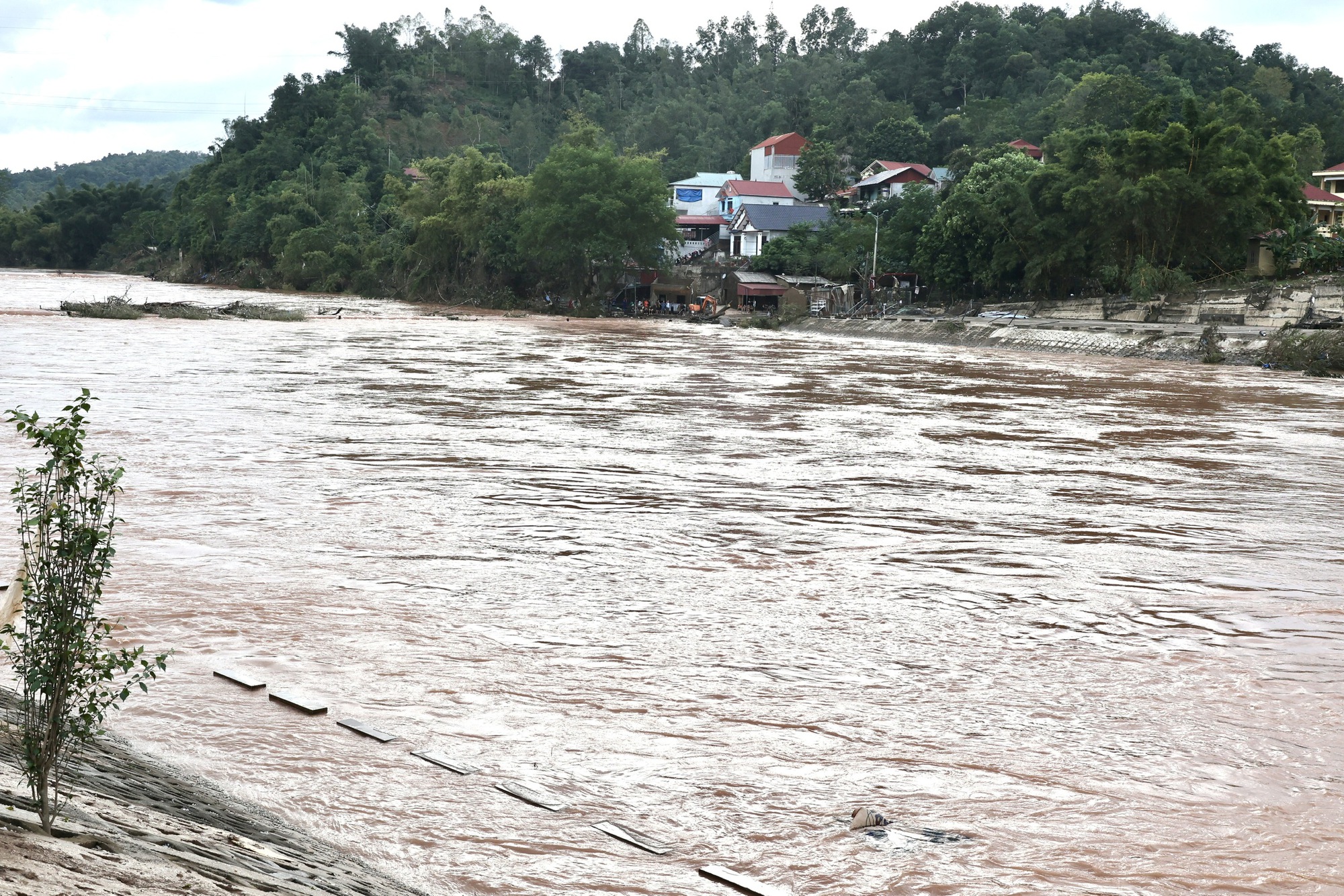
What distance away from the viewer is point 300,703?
740cm

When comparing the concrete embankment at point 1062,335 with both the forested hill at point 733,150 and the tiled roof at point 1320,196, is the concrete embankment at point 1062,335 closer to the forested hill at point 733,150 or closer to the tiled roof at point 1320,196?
the forested hill at point 733,150

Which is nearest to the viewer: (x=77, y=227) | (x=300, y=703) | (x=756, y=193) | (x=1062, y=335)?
(x=300, y=703)

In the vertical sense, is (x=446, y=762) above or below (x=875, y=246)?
below

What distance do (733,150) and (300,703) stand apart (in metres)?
107

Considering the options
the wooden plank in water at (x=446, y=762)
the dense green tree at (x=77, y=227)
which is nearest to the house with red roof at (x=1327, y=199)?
the wooden plank in water at (x=446, y=762)

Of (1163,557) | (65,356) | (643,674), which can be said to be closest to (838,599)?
(643,674)

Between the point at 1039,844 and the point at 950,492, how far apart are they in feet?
32.8

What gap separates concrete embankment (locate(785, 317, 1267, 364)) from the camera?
4272 cm

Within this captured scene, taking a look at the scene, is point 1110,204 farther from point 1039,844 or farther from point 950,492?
point 1039,844

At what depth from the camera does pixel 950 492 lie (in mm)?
15727

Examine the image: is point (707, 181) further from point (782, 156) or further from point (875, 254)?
point (875, 254)

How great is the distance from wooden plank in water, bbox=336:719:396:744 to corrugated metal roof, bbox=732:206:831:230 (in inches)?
2673

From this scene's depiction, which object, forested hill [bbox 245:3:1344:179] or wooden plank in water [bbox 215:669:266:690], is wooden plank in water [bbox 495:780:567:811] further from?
forested hill [bbox 245:3:1344:179]

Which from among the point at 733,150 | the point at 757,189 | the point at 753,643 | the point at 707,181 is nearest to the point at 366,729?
the point at 753,643
